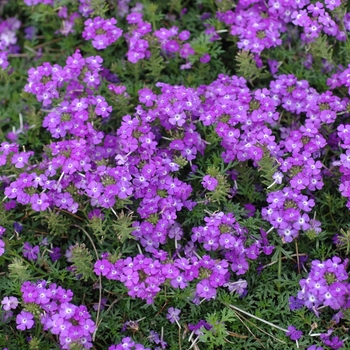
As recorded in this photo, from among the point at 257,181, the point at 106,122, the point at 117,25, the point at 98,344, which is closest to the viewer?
the point at 98,344

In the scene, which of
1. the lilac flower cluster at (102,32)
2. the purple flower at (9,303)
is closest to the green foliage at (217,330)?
the purple flower at (9,303)

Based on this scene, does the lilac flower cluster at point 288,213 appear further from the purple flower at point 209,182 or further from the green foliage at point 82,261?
the green foliage at point 82,261

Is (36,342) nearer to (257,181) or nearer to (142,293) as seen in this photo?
(142,293)

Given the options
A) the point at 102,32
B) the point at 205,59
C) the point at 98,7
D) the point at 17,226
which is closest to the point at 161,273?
the point at 17,226

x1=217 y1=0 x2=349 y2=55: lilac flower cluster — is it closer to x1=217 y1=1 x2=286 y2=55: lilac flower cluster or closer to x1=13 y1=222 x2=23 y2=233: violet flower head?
x1=217 y1=1 x2=286 y2=55: lilac flower cluster

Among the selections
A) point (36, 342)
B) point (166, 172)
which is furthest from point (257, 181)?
point (36, 342)

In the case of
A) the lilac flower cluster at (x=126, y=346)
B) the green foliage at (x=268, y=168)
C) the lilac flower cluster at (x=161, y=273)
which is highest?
the green foliage at (x=268, y=168)

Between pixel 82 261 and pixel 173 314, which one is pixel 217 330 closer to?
pixel 173 314
